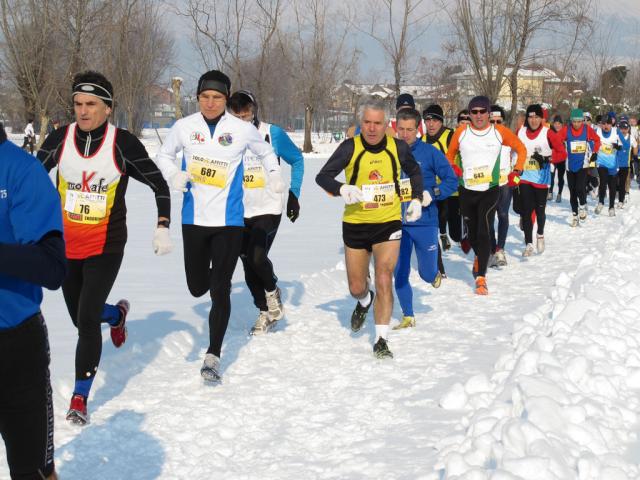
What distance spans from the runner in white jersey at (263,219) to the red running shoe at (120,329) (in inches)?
53.2

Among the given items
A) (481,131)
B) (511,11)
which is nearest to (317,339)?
(481,131)

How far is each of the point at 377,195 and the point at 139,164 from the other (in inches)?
73.6

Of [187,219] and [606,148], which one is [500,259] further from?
[606,148]

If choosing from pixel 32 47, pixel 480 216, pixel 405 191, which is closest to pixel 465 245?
pixel 480 216

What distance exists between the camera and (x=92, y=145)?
14.7ft

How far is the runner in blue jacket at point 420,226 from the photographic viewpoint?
6.67 meters

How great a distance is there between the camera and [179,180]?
5.08m

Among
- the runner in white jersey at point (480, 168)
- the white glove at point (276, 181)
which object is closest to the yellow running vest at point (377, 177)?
the white glove at point (276, 181)

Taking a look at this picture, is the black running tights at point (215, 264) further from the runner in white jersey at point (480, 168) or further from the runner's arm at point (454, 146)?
the runner's arm at point (454, 146)

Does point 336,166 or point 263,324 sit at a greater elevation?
point 336,166

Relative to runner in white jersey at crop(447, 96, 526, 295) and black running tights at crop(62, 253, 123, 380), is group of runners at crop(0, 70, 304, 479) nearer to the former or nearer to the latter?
black running tights at crop(62, 253, 123, 380)

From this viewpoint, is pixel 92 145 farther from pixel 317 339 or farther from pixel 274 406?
pixel 317 339

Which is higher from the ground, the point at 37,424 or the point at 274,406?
the point at 37,424

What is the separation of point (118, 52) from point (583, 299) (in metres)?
27.5
